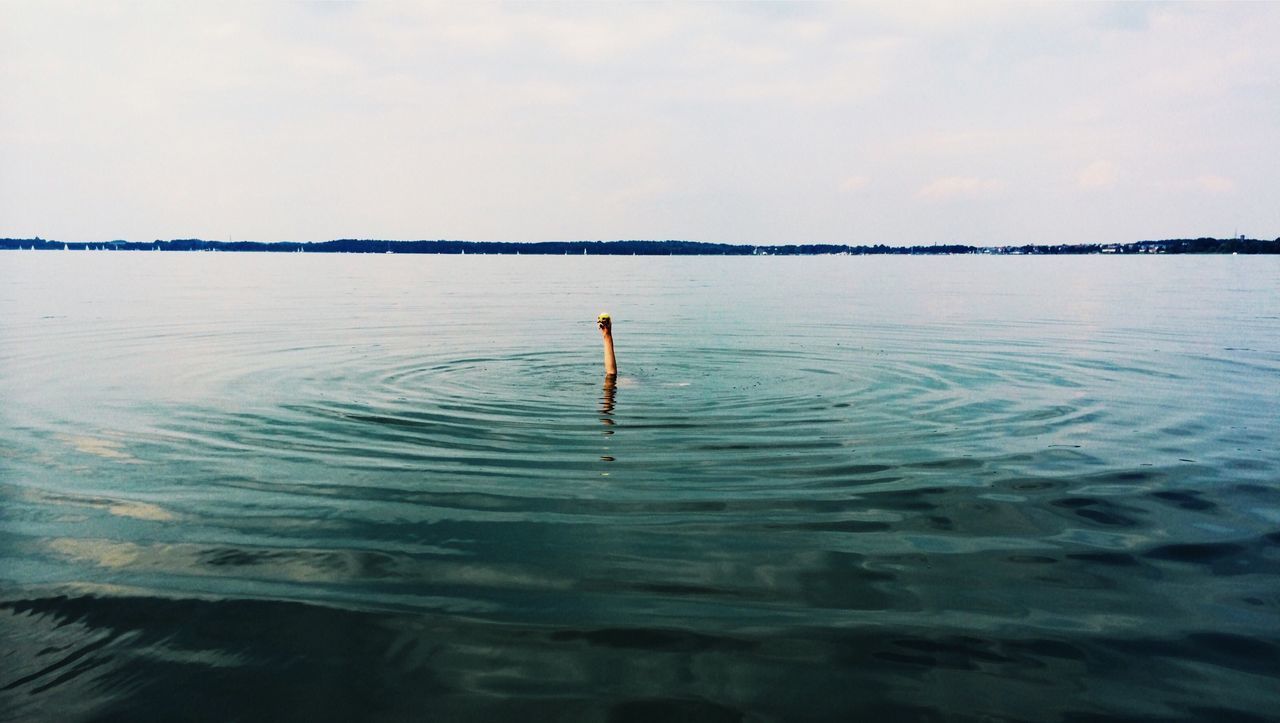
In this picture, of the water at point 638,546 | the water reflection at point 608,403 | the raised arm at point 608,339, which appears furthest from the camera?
the raised arm at point 608,339

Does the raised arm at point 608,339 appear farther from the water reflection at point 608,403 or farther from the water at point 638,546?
the water at point 638,546

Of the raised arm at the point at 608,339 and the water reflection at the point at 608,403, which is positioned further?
the raised arm at the point at 608,339

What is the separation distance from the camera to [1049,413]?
1628 centimetres

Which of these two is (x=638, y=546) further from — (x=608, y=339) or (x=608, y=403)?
(x=608, y=339)

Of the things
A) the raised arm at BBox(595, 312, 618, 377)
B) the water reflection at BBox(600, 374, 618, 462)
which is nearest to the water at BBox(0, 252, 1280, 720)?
the water reflection at BBox(600, 374, 618, 462)

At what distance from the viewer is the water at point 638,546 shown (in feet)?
21.0

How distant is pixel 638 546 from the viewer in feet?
30.1

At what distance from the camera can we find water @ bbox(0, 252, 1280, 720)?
6414mm

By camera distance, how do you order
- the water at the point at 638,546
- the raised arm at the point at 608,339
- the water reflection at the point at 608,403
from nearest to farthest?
the water at the point at 638,546 → the water reflection at the point at 608,403 → the raised arm at the point at 608,339

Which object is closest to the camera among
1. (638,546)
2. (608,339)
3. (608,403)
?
(638,546)

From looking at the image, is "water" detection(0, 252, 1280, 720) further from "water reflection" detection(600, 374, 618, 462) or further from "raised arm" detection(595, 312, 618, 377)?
"raised arm" detection(595, 312, 618, 377)

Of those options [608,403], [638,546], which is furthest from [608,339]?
[638,546]

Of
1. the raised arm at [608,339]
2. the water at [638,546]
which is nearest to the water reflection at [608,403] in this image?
the raised arm at [608,339]

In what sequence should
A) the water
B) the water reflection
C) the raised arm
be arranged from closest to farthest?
the water < the water reflection < the raised arm
